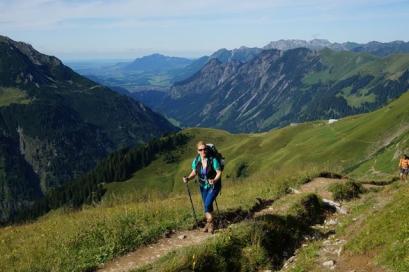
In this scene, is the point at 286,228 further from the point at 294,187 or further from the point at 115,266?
the point at 294,187

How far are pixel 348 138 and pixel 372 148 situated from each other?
52.8 feet

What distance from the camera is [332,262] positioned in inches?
559

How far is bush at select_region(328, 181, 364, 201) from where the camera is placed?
2500 centimetres

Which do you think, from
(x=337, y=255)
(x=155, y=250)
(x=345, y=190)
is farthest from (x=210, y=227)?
(x=345, y=190)

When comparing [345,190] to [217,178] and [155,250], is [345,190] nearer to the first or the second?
[217,178]

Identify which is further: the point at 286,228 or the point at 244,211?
the point at 244,211

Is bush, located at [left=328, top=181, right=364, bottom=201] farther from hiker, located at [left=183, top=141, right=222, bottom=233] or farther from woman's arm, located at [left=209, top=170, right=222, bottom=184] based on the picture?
woman's arm, located at [left=209, top=170, right=222, bottom=184]

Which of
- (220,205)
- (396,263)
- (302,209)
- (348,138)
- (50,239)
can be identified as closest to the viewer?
(396,263)

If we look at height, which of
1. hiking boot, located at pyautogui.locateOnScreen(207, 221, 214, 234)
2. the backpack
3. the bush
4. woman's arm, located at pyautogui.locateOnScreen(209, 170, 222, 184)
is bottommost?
the bush

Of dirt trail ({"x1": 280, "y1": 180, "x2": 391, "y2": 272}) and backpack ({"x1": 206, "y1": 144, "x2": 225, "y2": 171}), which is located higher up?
backpack ({"x1": 206, "y1": 144, "x2": 225, "y2": 171})

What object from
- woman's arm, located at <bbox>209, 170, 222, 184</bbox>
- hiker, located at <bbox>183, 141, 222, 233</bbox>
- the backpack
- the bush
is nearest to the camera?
woman's arm, located at <bbox>209, 170, 222, 184</bbox>

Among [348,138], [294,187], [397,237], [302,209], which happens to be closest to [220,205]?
[302,209]

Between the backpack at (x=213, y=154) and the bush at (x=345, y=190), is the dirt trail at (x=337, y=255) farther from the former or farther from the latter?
the backpack at (x=213, y=154)

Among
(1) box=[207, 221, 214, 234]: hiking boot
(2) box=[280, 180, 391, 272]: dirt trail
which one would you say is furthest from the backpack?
(2) box=[280, 180, 391, 272]: dirt trail
